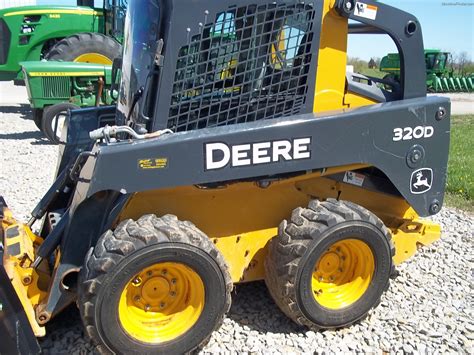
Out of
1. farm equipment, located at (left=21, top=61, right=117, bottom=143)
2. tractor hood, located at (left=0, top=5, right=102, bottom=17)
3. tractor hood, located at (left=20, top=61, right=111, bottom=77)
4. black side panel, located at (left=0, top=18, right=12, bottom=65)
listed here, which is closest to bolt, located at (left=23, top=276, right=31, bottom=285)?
farm equipment, located at (left=21, top=61, right=117, bottom=143)

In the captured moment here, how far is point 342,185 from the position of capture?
3625 mm

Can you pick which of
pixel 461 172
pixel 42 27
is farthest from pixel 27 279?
pixel 42 27

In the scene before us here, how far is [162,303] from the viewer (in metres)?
3.05

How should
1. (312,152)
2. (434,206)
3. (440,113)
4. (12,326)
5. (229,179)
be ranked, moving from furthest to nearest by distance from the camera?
(434,206) → (440,113) → (312,152) → (229,179) → (12,326)

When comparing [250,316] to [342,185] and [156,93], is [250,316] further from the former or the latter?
[156,93]

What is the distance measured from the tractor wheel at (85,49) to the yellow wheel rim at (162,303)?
7966 millimetres

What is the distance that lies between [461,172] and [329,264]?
440 cm

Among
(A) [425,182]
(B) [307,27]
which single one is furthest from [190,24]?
(A) [425,182]

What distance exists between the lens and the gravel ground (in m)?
3.21

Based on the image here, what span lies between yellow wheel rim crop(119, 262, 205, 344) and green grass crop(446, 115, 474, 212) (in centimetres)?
397

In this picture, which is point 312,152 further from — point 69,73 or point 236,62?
point 69,73

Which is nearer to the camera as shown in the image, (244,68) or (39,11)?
(244,68)

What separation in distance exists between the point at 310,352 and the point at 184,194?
1.20m

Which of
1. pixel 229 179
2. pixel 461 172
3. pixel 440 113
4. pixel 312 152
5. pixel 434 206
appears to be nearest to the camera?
pixel 229 179
